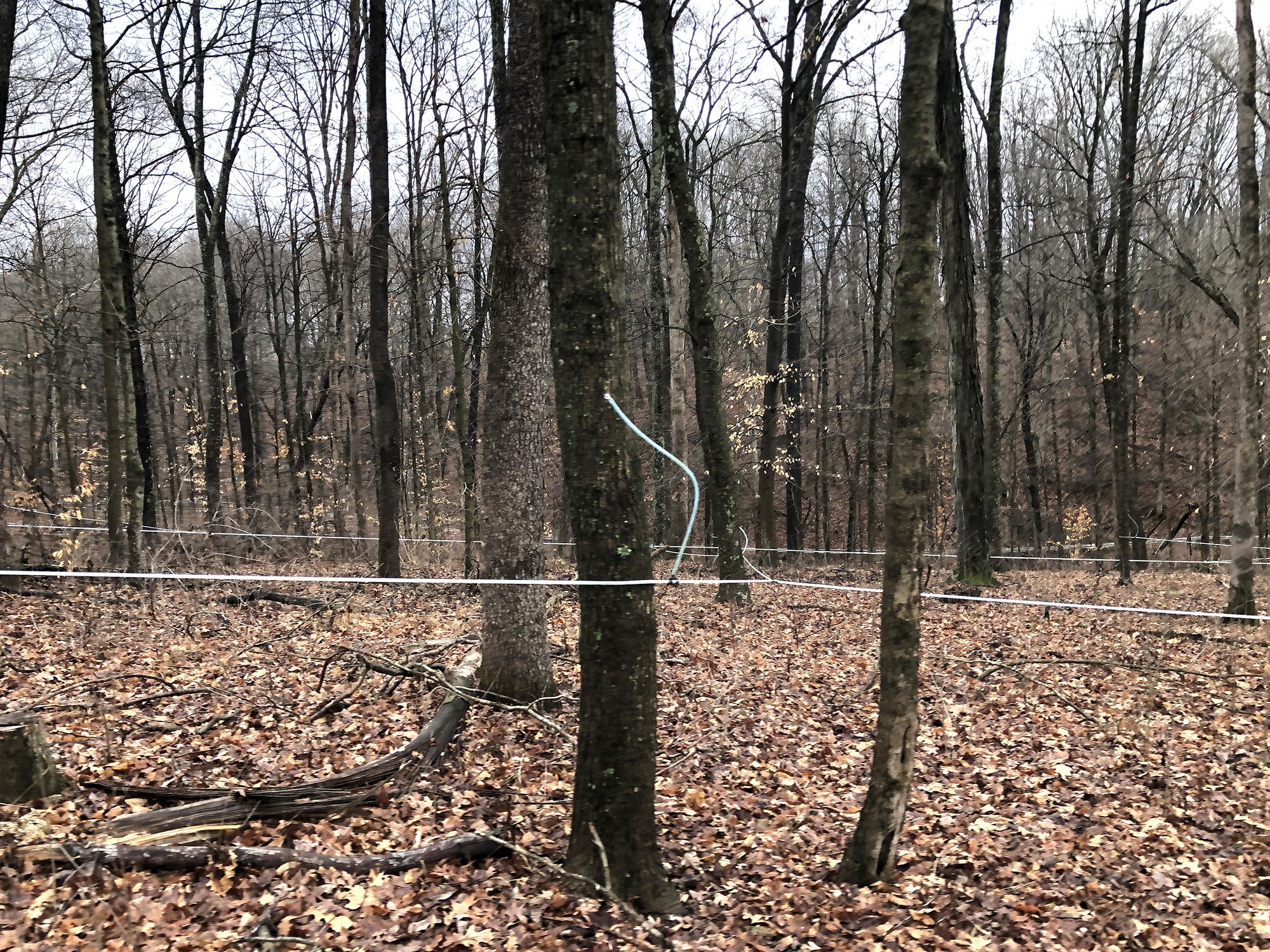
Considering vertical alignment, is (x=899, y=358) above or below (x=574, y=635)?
above

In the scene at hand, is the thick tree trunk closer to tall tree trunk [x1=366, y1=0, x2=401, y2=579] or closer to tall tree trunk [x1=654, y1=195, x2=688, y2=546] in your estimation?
tall tree trunk [x1=654, y1=195, x2=688, y2=546]

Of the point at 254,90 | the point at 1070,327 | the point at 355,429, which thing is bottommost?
the point at 355,429

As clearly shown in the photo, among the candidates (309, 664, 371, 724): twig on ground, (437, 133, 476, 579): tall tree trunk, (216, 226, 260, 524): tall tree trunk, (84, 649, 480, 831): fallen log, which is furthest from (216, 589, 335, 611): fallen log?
(216, 226, 260, 524): tall tree trunk

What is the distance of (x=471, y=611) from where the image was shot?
9.39 metres

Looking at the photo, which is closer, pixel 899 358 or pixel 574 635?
pixel 899 358

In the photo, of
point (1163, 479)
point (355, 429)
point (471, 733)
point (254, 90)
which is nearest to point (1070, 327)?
point (1163, 479)

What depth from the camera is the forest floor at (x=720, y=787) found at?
3.40 m

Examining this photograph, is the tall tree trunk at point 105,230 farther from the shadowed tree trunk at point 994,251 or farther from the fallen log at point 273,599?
the shadowed tree trunk at point 994,251

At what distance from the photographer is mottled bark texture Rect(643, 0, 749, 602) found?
9.70 metres

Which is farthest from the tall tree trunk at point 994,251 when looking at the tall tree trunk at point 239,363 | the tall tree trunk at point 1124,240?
the tall tree trunk at point 239,363

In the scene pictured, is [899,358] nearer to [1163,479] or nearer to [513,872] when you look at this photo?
[513,872]

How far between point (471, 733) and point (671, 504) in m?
17.8

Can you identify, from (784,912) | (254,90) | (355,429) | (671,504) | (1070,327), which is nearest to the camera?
(784,912)

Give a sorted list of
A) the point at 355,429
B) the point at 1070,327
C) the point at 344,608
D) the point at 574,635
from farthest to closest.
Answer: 1. the point at 1070,327
2. the point at 355,429
3. the point at 344,608
4. the point at 574,635
